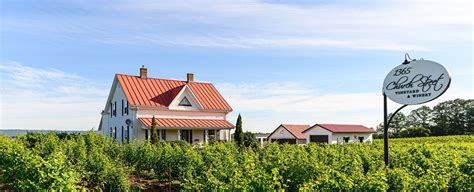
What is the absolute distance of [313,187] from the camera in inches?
248

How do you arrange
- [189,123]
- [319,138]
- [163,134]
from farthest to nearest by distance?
1. [319,138]
2. [189,123]
3. [163,134]

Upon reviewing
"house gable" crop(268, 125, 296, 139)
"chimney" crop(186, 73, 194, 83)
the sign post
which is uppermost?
"chimney" crop(186, 73, 194, 83)

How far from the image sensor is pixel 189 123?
31.0m

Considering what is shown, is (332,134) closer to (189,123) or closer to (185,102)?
(185,102)

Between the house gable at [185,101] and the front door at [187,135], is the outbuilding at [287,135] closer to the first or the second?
the house gable at [185,101]

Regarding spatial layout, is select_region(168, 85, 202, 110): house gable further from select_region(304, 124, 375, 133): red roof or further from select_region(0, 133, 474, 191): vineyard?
select_region(304, 124, 375, 133): red roof

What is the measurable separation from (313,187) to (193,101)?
2661cm

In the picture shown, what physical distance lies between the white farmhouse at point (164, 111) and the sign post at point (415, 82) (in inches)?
844

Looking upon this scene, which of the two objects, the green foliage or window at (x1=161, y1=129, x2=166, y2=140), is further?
the green foliage

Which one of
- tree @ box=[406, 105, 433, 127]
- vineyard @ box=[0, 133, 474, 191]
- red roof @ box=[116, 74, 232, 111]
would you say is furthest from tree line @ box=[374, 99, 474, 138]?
vineyard @ box=[0, 133, 474, 191]

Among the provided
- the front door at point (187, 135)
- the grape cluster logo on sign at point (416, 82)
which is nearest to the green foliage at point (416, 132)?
the front door at point (187, 135)

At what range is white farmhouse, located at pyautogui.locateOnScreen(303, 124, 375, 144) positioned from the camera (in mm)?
46750

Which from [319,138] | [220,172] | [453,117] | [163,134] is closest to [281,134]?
[319,138]

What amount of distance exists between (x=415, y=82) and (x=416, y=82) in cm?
2
